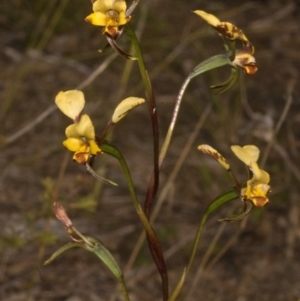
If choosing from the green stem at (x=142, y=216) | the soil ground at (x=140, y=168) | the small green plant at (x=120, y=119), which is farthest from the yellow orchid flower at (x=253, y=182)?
the soil ground at (x=140, y=168)

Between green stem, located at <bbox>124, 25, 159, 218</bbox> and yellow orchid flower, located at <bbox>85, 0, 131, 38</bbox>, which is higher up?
yellow orchid flower, located at <bbox>85, 0, 131, 38</bbox>

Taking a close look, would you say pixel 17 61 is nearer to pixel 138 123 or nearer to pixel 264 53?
pixel 138 123

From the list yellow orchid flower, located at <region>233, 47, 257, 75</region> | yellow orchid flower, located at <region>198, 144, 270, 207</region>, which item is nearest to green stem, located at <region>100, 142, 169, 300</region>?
yellow orchid flower, located at <region>198, 144, 270, 207</region>

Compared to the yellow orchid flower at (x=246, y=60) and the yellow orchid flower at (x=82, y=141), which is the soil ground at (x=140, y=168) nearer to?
the yellow orchid flower at (x=246, y=60)

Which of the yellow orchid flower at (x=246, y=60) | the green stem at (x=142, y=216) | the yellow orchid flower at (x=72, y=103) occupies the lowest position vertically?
the green stem at (x=142, y=216)

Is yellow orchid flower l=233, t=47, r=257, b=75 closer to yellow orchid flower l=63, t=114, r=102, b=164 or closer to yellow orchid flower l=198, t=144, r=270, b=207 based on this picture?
yellow orchid flower l=198, t=144, r=270, b=207

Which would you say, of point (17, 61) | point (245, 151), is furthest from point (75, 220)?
point (245, 151)
